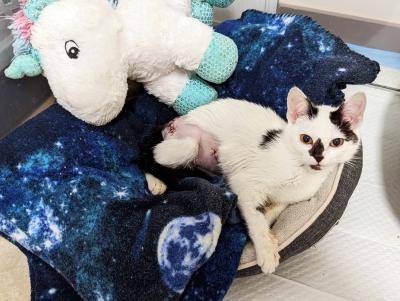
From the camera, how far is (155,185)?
1260mm

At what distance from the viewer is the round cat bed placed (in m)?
1.08

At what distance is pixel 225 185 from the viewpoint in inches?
47.7

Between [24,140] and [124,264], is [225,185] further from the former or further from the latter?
[24,140]

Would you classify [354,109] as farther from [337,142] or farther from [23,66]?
[23,66]

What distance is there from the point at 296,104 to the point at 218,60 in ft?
1.01

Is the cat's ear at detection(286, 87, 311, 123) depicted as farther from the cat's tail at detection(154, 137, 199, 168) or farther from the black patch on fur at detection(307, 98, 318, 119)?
the cat's tail at detection(154, 137, 199, 168)

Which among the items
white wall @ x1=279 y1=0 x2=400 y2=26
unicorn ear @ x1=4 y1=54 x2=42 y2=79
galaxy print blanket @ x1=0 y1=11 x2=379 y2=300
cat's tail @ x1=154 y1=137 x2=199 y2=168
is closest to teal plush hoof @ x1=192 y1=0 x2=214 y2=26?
galaxy print blanket @ x1=0 y1=11 x2=379 y2=300

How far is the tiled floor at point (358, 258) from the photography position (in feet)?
4.07

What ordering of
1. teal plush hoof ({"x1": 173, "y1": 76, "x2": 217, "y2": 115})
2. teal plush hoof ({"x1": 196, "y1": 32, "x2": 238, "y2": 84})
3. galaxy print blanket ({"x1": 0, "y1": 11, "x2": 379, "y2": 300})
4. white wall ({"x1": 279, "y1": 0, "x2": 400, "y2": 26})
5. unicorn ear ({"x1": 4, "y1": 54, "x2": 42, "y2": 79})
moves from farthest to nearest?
white wall ({"x1": 279, "y1": 0, "x2": 400, "y2": 26}), teal plush hoof ({"x1": 173, "y1": 76, "x2": 217, "y2": 115}), teal plush hoof ({"x1": 196, "y1": 32, "x2": 238, "y2": 84}), unicorn ear ({"x1": 4, "y1": 54, "x2": 42, "y2": 79}), galaxy print blanket ({"x1": 0, "y1": 11, "x2": 379, "y2": 300})

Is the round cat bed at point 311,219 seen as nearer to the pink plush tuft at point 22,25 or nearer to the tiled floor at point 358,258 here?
the tiled floor at point 358,258

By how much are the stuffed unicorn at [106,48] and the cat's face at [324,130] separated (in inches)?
12.6

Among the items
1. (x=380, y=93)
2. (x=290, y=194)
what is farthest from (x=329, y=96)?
(x=380, y=93)

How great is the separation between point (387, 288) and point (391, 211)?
0.92ft

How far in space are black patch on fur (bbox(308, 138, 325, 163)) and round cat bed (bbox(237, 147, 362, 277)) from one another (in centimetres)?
12
